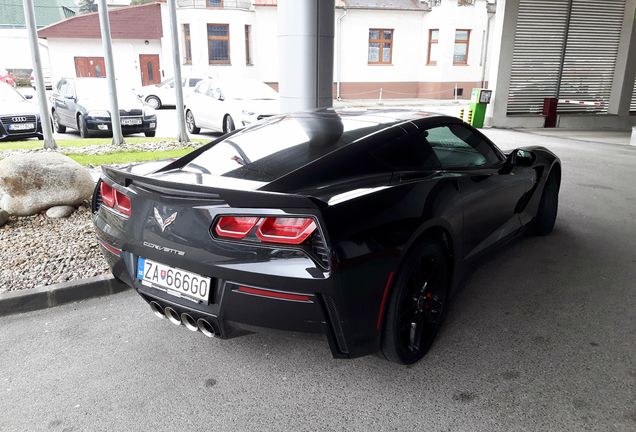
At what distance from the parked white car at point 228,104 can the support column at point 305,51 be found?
11.3ft

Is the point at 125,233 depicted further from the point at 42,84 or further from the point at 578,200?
the point at 42,84

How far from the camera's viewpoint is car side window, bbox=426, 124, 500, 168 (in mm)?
3529

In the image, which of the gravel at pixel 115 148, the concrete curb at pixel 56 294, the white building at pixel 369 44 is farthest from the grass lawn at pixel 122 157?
the white building at pixel 369 44

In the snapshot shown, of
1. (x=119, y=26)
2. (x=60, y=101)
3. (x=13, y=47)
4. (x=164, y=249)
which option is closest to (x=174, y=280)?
(x=164, y=249)

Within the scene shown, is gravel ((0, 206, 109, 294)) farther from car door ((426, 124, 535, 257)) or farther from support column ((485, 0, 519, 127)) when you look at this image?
support column ((485, 0, 519, 127))

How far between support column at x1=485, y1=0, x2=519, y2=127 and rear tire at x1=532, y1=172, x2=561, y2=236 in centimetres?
1150

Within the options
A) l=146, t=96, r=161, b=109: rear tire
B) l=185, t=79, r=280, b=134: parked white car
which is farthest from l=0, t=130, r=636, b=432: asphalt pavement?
l=146, t=96, r=161, b=109: rear tire

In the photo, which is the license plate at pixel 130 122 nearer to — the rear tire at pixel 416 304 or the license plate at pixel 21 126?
the license plate at pixel 21 126

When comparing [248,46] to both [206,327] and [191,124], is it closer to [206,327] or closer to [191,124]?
[191,124]

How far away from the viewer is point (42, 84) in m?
9.47

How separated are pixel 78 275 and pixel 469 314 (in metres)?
3.02

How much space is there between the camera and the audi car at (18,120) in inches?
424

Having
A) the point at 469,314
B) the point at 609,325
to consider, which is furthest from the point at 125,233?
the point at 609,325

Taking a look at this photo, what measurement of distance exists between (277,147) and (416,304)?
129cm
